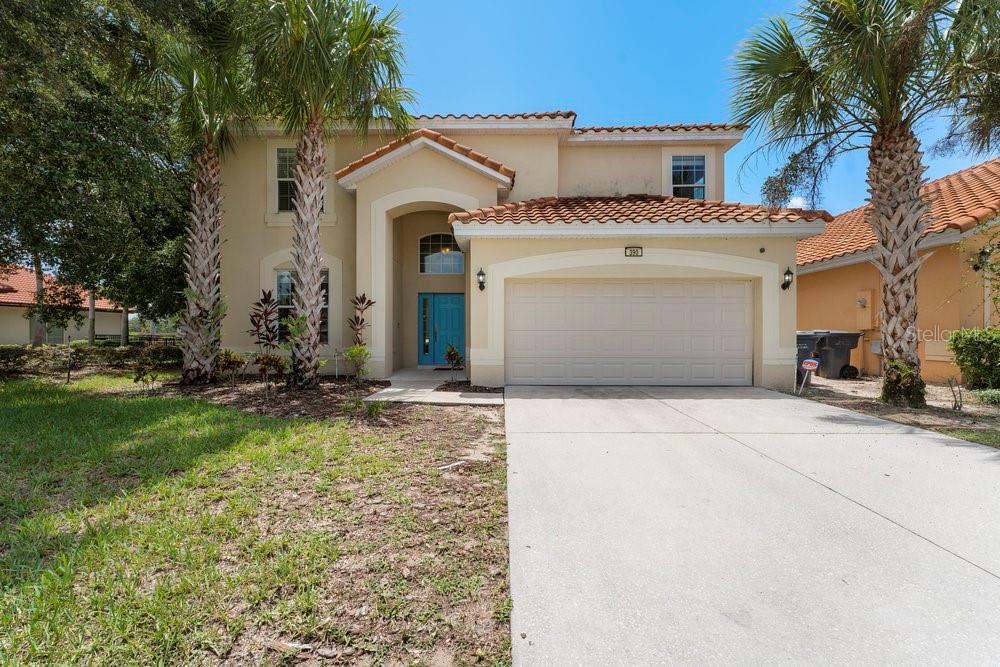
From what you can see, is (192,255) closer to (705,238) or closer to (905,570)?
(705,238)

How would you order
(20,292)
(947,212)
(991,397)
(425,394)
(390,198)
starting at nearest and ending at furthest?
(991,397), (425,394), (390,198), (947,212), (20,292)

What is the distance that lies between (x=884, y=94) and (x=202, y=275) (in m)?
14.3

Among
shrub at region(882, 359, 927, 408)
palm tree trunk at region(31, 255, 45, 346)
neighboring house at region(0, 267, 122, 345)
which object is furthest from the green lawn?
neighboring house at region(0, 267, 122, 345)

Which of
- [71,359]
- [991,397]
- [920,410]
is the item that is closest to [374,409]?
[920,410]

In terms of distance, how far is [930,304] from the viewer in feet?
35.5

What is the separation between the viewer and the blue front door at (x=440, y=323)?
1318 centimetres

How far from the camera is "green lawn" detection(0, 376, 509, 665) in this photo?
7.04ft

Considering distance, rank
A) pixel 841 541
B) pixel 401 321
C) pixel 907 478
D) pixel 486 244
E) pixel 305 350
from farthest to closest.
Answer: pixel 401 321
pixel 486 244
pixel 305 350
pixel 907 478
pixel 841 541

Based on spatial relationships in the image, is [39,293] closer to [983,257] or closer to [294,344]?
[294,344]

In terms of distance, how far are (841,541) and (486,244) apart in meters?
7.97

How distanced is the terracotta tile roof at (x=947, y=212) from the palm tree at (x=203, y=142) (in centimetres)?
1464

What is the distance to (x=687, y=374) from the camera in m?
9.82

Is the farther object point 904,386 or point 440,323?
point 440,323

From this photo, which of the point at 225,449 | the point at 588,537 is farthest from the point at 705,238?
the point at 225,449
